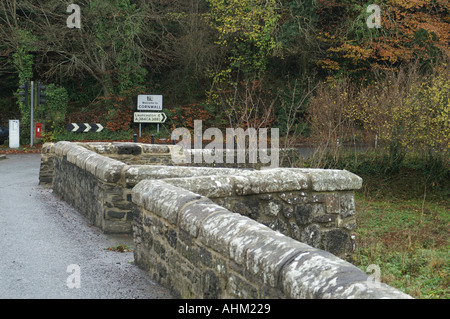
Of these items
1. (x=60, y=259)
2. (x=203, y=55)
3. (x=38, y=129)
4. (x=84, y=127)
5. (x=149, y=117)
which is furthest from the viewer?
(x=203, y=55)

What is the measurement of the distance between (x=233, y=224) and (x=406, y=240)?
7424 millimetres

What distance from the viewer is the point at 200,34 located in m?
28.4

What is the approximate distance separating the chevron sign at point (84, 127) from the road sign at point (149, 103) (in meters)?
2.65

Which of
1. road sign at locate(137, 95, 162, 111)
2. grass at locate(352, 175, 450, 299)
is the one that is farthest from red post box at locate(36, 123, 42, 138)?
grass at locate(352, 175, 450, 299)

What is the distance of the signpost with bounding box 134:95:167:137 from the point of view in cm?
2812

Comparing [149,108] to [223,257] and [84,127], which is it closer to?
[84,127]

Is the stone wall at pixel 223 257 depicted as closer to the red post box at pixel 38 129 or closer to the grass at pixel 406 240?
the grass at pixel 406 240

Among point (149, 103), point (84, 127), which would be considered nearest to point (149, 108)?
point (149, 103)

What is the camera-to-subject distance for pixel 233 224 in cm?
423

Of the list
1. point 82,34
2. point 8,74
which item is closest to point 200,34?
point 82,34

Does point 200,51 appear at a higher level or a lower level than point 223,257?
higher

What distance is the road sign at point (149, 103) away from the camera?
28.1 metres
